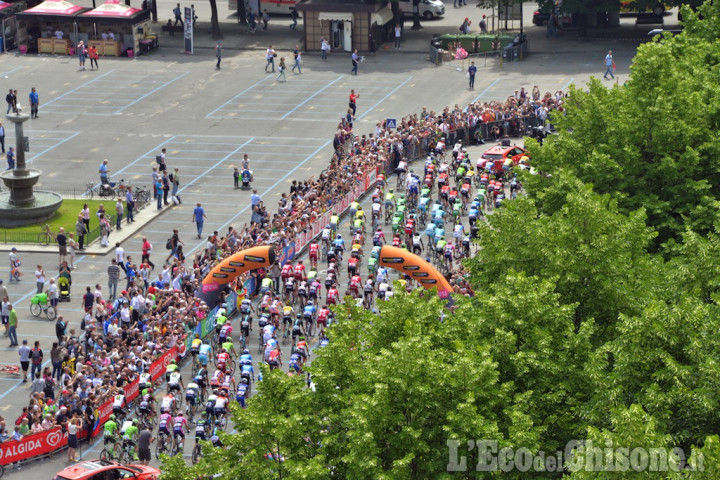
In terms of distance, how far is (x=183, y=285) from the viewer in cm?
4994

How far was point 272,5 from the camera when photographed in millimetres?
104812

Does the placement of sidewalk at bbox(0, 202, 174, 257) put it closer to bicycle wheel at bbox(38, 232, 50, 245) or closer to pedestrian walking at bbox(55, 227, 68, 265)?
bicycle wheel at bbox(38, 232, 50, 245)

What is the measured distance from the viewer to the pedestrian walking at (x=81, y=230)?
5673cm

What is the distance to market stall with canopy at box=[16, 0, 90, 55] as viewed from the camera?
90000 millimetres

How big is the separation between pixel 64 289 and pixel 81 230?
4692 mm

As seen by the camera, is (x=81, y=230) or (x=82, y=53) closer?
(x=81, y=230)

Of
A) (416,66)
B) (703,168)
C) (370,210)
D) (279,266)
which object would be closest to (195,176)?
(370,210)

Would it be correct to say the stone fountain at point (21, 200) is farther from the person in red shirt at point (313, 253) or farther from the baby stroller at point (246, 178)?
the person in red shirt at point (313, 253)

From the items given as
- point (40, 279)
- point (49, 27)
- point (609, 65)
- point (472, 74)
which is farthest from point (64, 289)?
point (49, 27)

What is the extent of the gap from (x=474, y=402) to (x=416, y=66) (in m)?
61.4

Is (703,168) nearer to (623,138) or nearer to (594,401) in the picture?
(623,138)

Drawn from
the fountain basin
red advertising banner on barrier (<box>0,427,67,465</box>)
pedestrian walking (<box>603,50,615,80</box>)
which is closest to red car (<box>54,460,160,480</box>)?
red advertising banner on barrier (<box>0,427,67,465</box>)

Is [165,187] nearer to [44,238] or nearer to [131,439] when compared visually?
[44,238]

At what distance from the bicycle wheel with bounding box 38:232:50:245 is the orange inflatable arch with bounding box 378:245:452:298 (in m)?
17.3
